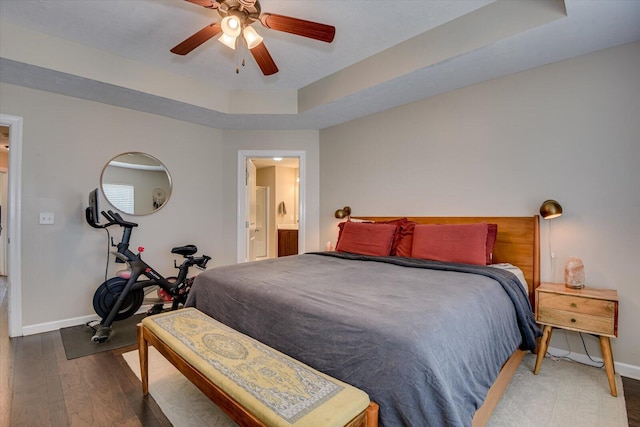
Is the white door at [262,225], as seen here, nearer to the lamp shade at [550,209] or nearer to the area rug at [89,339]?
the area rug at [89,339]

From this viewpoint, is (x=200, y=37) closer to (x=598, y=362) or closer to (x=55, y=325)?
(x=55, y=325)

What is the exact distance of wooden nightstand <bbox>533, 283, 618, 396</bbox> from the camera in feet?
6.43

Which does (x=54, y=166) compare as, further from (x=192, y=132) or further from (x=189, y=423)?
(x=189, y=423)

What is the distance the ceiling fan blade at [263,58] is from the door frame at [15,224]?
98.9 inches

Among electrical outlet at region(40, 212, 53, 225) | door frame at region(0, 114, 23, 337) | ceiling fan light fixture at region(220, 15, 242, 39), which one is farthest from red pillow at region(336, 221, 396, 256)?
door frame at region(0, 114, 23, 337)

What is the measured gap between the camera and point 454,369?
120 cm

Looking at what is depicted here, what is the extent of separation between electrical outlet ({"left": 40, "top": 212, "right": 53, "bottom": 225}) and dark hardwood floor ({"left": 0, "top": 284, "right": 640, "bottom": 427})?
1163mm

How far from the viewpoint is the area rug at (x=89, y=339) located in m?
2.58

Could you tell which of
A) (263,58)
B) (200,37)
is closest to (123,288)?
(200,37)

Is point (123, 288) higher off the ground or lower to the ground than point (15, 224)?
lower

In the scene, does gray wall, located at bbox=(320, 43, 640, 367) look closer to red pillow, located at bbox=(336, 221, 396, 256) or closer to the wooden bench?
red pillow, located at bbox=(336, 221, 396, 256)

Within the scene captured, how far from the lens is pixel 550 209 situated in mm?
2363

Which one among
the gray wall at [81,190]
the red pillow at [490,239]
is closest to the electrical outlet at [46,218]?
the gray wall at [81,190]

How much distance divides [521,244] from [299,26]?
2504 millimetres
